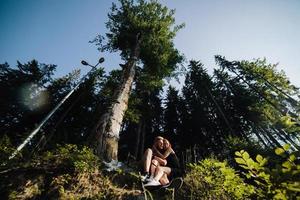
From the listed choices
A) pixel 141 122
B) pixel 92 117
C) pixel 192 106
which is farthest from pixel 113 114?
pixel 192 106

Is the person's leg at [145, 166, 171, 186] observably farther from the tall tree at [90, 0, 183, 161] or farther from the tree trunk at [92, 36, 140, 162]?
the tall tree at [90, 0, 183, 161]

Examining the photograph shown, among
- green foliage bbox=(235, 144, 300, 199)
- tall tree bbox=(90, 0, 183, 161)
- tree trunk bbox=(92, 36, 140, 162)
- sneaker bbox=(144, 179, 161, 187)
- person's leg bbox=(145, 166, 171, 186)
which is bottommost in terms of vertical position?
green foliage bbox=(235, 144, 300, 199)

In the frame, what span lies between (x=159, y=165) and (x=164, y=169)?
0.17 meters

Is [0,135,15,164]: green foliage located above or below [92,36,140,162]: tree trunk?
below

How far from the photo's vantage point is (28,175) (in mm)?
4723

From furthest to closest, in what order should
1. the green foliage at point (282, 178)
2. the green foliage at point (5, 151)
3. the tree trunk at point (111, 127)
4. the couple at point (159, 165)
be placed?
the tree trunk at point (111, 127) < the couple at point (159, 165) < the green foliage at point (5, 151) < the green foliage at point (282, 178)

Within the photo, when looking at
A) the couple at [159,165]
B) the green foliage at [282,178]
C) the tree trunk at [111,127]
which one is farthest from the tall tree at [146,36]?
the green foliage at [282,178]

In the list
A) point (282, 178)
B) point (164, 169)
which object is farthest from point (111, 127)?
point (282, 178)

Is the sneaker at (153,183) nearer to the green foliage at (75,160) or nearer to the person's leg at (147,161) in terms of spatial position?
the person's leg at (147,161)

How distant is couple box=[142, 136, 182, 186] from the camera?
4.97m

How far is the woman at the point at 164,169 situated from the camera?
5.11m

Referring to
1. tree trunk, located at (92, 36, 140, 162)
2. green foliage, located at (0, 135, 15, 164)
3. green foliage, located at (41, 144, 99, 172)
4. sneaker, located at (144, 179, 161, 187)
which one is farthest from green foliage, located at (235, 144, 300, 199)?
tree trunk, located at (92, 36, 140, 162)

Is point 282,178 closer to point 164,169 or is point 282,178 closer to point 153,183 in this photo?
point 153,183

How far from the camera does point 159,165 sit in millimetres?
5738
